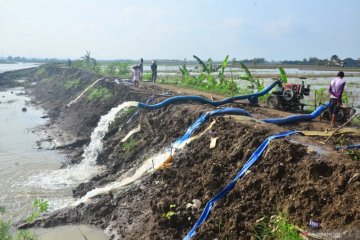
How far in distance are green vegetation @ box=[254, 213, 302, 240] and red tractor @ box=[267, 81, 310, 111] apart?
7244 millimetres

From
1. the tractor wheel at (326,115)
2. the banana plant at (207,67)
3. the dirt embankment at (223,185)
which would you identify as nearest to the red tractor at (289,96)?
the dirt embankment at (223,185)

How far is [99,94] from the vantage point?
22.2 meters

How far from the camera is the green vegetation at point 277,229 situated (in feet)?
16.6

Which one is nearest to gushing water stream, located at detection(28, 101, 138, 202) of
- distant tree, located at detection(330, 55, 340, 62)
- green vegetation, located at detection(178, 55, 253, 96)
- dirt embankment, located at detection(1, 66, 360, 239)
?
dirt embankment, located at detection(1, 66, 360, 239)

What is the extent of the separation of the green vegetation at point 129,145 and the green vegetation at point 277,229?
7.40 metres

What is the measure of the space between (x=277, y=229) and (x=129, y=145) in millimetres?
8018

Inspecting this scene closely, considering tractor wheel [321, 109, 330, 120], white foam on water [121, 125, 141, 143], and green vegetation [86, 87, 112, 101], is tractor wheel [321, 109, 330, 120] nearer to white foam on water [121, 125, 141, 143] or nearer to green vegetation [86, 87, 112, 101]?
white foam on water [121, 125, 141, 143]

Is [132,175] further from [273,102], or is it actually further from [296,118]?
[273,102]

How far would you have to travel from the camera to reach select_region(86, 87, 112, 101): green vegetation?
21317mm

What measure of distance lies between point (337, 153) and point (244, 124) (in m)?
2.78

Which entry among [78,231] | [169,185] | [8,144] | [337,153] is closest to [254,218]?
[337,153]

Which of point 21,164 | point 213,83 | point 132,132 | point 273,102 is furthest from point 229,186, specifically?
point 213,83

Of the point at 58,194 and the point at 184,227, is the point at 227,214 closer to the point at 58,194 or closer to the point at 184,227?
the point at 184,227

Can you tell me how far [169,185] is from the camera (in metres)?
8.33
